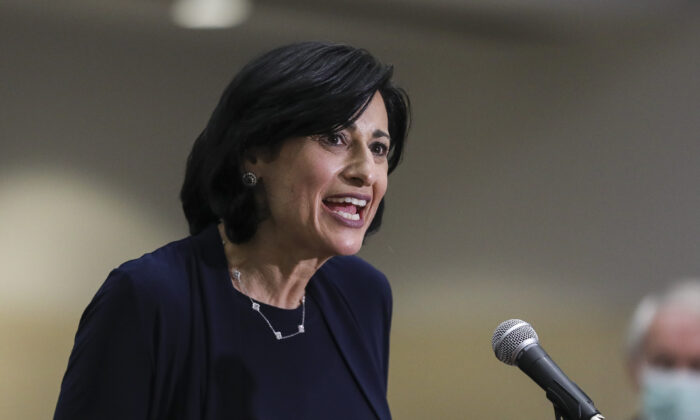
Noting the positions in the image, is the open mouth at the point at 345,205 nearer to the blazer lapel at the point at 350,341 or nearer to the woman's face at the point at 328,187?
the woman's face at the point at 328,187

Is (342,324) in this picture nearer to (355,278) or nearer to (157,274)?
(355,278)

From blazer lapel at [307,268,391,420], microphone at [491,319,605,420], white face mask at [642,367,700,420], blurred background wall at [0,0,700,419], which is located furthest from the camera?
blurred background wall at [0,0,700,419]

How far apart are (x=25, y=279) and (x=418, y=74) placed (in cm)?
203

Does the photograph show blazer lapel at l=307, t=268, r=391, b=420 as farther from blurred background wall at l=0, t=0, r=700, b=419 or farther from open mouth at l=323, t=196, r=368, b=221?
blurred background wall at l=0, t=0, r=700, b=419

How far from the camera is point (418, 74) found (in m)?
4.06

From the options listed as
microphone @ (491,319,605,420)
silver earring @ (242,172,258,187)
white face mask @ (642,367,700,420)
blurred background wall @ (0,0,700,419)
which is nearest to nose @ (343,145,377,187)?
silver earring @ (242,172,258,187)

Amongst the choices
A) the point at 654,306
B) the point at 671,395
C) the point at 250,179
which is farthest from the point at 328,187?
the point at 671,395

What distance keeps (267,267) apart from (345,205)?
19 cm

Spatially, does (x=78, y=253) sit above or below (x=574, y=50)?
below

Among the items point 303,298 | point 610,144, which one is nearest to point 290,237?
point 303,298

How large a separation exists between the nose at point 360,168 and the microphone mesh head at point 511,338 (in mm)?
373

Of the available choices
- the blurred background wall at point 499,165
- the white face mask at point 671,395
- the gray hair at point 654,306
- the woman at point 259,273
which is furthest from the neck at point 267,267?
the blurred background wall at point 499,165

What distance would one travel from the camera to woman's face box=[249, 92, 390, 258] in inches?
52.9

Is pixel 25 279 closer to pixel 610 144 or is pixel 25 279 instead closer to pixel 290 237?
pixel 290 237
